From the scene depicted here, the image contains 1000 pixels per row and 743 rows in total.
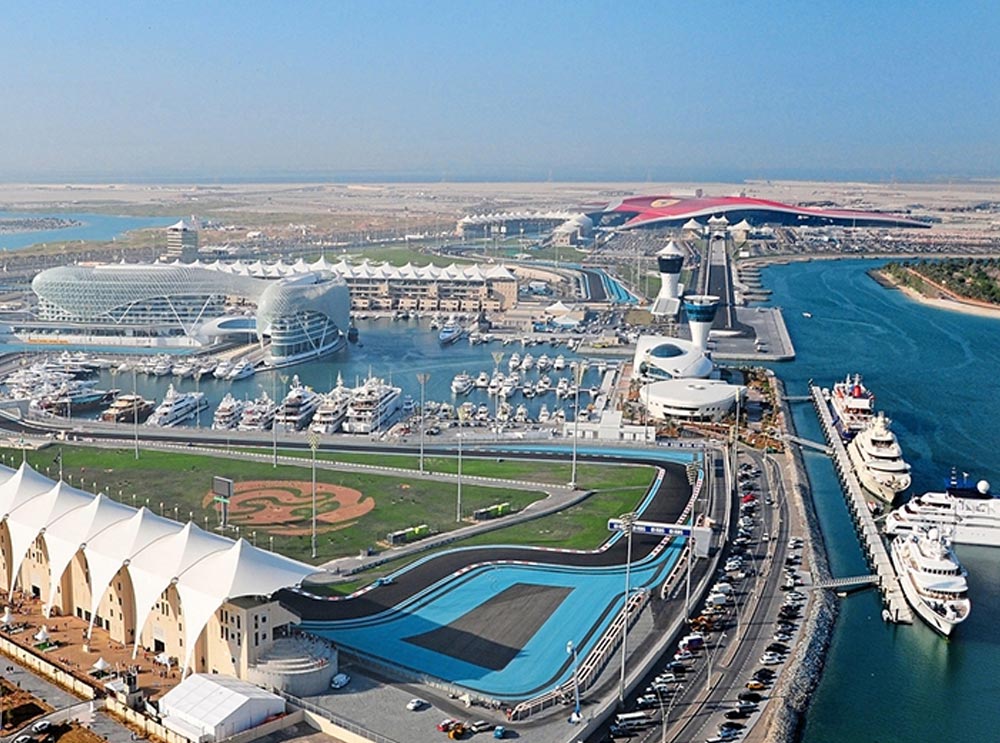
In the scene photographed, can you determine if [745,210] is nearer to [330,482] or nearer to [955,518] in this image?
[955,518]

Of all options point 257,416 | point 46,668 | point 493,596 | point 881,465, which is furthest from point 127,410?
point 881,465

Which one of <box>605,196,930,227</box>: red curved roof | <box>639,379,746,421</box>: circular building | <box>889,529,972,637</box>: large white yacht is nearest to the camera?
<box>889,529,972,637</box>: large white yacht

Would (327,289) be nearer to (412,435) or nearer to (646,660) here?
(412,435)

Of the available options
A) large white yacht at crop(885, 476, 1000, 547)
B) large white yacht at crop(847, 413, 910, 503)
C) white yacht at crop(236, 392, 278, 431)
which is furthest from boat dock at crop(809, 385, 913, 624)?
white yacht at crop(236, 392, 278, 431)

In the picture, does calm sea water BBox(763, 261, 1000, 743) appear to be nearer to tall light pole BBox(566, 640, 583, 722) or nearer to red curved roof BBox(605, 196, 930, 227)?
tall light pole BBox(566, 640, 583, 722)

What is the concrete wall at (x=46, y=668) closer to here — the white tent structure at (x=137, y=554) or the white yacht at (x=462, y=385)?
the white tent structure at (x=137, y=554)
